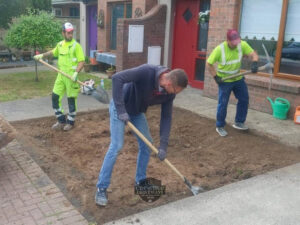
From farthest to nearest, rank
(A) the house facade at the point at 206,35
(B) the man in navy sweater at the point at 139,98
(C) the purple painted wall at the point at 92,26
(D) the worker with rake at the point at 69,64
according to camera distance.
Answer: (C) the purple painted wall at the point at 92,26 < (A) the house facade at the point at 206,35 < (D) the worker with rake at the point at 69,64 < (B) the man in navy sweater at the point at 139,98

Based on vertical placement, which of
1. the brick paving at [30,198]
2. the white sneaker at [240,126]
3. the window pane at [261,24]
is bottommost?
the brick paving at [30,198]

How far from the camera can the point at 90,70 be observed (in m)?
13.3

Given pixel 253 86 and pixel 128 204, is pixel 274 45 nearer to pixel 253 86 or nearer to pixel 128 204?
pixel 253 86

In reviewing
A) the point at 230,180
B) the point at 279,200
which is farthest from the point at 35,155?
the point at 279,200

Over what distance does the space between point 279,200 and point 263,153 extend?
1.53m

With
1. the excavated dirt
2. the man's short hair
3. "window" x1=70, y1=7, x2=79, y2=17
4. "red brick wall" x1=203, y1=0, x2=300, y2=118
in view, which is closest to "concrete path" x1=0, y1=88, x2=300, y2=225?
the excavated dirt

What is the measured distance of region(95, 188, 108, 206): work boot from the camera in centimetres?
367

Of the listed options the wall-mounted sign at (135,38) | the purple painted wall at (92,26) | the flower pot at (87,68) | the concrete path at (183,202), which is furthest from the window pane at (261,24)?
the purple painted wall at (92,26)

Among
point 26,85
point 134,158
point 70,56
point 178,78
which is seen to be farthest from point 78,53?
point 26,85

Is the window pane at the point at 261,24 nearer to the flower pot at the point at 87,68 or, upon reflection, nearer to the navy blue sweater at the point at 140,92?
the navy blue sweater at the point at 140,92

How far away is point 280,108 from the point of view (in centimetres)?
673

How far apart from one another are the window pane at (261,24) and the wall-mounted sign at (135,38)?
3214 mm

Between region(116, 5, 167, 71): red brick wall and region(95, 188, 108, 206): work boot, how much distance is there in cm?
677

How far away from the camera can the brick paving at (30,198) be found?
3.38 meters
